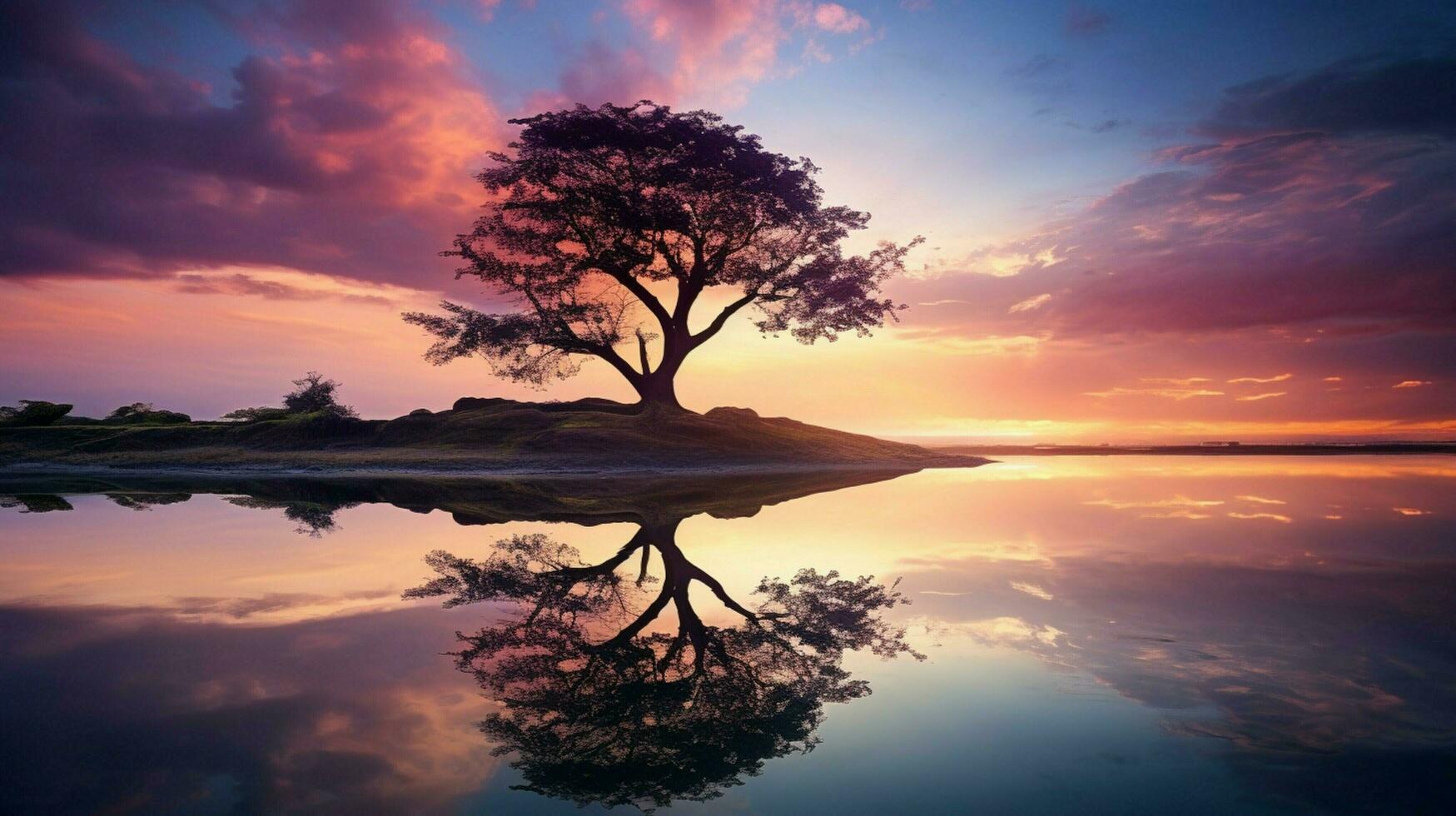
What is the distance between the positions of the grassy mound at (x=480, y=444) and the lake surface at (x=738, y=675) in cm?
1810

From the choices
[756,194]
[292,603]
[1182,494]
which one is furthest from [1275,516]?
[756,194]

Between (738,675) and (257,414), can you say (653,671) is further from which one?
(257,414)

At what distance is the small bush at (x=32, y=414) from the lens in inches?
1561

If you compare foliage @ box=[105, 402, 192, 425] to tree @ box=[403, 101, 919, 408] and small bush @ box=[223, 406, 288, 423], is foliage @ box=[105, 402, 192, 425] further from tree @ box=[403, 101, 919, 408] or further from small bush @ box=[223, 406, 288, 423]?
tree @ box=[403, 101, 919, 408]

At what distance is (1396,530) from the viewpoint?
35.2 feet

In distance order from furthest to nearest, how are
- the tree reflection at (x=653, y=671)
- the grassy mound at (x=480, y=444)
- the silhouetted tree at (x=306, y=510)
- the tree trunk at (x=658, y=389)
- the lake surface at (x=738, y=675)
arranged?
1. the tree trunk at (x=658, y=389)
2. the grassy mound at (x=480, y=444)
3. the silhouetted tree at (x=306, y=510)
4. the tree reflection at (x=653, y=671)
5. the lake surface at (x=738, y=675)

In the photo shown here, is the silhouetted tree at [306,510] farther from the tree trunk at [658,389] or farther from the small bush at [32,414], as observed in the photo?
the small bush at [32,414]

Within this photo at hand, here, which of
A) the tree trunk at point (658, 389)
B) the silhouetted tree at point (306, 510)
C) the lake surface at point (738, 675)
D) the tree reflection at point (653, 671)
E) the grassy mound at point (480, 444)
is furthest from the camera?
the tree trunk at point (658, 389)

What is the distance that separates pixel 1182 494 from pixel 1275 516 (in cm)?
465

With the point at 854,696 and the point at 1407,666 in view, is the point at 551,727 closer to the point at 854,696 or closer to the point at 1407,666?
the point at 854,696

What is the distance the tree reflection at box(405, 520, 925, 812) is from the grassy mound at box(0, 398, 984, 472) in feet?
66.0

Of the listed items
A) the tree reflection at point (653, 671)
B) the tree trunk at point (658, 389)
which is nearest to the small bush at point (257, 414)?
A: the tree trunk at point (658, 389)

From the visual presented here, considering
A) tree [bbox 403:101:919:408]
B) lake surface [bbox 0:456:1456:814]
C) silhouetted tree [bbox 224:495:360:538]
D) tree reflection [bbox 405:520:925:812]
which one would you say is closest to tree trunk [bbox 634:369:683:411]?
tree [bbox 403:101:919:408]

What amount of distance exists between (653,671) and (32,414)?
5294 cm
